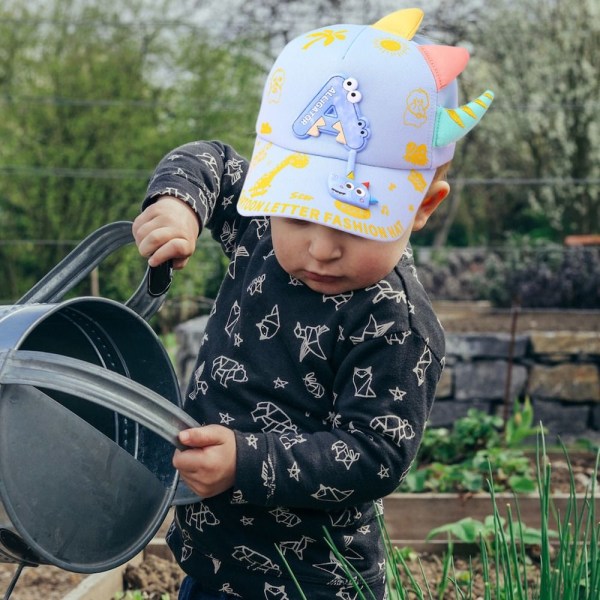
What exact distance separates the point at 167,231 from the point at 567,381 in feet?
16.6

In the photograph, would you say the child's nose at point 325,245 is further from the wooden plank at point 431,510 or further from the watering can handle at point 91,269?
the wooden plank at point 431,510

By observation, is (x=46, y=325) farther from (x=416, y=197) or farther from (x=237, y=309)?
(x=416, y=197)

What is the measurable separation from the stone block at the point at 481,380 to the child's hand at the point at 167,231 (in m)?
4.59

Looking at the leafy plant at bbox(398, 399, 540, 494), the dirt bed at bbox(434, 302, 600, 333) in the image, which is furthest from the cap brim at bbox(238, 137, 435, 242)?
the dirt bed at bbox(434, 302, 600, 333)

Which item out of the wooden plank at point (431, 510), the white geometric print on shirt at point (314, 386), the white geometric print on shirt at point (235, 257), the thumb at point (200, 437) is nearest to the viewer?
the thumb at point (200, 437)

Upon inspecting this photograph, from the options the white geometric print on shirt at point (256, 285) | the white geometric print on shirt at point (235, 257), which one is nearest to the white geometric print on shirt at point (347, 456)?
the white geometric print on shirt at point (256, 285)

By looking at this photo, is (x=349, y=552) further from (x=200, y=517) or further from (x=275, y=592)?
(x=200, y=517)

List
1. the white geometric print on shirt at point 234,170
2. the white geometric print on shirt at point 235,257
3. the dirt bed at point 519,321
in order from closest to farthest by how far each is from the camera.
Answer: the white geometric print on shirt at point 235,257 < the white geometric print on shirt at point 234,170 < the dirt bed at point 519,321

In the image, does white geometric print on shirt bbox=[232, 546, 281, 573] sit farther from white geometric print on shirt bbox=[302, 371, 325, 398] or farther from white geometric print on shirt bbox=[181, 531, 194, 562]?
white geometric print on shirt bbox=[302, 371, 325, 398]

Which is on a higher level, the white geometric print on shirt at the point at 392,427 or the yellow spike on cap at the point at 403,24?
the yellow spike on cap at the point at 403,24

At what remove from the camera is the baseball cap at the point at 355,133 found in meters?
1.31

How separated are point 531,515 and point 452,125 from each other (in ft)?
7.14

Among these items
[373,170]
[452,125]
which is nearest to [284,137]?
[373,170]

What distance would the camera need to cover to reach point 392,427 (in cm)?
137
